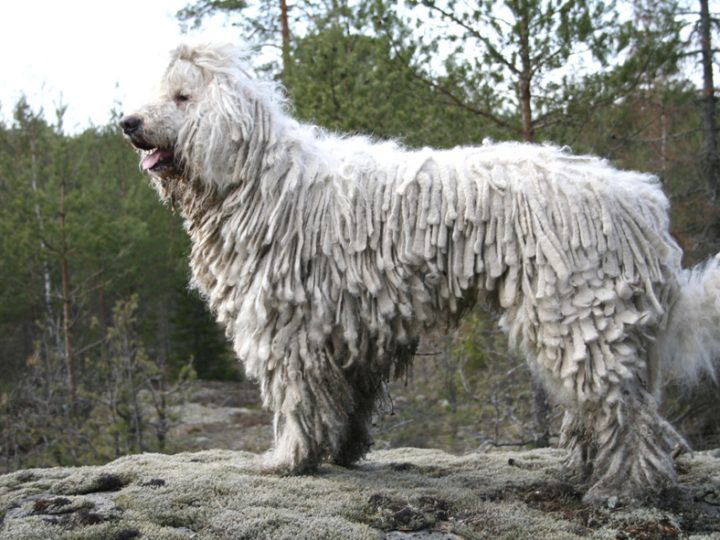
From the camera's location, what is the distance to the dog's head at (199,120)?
419cm

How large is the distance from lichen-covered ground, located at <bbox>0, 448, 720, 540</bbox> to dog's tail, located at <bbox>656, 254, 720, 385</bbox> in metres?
0.66

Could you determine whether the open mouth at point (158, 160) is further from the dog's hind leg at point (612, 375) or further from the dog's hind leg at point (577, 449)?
the dog's hind leg at point (577, 449)

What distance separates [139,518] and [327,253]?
157 centimetres

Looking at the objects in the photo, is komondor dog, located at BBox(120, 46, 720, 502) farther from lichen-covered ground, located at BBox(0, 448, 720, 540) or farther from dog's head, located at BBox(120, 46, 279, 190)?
lichen-covered ground, located at BBox(0, 448, 720, 540)

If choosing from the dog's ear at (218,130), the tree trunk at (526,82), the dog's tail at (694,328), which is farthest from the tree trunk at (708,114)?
the dog's ear at (218,130)

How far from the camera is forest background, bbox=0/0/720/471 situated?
822cm

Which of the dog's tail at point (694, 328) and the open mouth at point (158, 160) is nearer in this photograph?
the dog's tail at point (694, 328)

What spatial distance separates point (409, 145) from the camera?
350 inches

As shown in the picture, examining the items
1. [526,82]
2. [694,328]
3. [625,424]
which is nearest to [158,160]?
[625,424]

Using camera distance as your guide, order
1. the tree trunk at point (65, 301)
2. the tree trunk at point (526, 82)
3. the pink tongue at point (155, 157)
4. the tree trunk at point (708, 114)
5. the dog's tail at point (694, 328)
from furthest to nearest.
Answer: the tree trunk at point (65, 301) → the tree trunk at point (708, 114) → the tree trunk at point (526, 82) → the pink tongue at point (155, 157) → the dog's tail at point (694, 328)

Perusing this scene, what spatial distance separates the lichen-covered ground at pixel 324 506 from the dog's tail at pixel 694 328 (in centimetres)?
66

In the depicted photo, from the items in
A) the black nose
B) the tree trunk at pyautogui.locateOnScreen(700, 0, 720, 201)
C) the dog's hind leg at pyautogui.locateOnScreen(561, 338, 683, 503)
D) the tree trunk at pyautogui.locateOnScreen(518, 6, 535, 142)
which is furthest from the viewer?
the tree trunk at pyautogui.locateOnScreen(700, 0, 720, 201)

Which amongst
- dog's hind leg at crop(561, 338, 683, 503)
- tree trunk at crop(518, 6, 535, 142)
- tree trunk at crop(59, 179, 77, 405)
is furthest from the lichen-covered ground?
tree trunk at crop(59, 179, 77, 405)

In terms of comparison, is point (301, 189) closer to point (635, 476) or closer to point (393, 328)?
point (393, 328)
